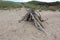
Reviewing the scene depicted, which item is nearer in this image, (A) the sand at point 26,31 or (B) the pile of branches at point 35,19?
(A) the sand at point 26,31

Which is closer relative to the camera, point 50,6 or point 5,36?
point 5,36

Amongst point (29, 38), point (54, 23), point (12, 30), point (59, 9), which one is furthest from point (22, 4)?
point (29, 38)

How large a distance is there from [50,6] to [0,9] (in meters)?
3.31

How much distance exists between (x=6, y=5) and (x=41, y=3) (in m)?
2.37

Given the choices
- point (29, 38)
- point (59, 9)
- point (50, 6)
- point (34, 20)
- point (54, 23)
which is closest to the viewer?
point (29, 38)

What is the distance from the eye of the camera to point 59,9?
1289 cm

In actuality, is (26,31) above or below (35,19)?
below

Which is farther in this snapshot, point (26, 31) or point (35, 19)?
point (35, 19)

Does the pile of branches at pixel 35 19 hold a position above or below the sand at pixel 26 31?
above

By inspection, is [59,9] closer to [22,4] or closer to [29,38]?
[22,4]

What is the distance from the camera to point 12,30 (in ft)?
26.3

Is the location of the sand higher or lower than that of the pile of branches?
lower

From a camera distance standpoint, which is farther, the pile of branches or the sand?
the pile of branches

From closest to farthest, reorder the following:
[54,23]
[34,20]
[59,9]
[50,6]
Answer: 1. [34,20]
2. [54,23]
3. [59,9]
4. [50,6]
